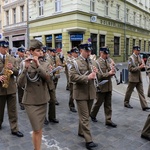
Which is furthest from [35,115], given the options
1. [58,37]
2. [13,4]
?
[13,4]

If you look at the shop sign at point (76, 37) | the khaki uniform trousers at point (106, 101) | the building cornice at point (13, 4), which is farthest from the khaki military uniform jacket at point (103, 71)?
the building cornice at point (13, 4)

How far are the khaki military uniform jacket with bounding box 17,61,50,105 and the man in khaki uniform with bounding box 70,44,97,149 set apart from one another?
2.67 ft

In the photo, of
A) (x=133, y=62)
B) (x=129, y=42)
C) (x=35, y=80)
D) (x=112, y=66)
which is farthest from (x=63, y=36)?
(x=35, y=80)

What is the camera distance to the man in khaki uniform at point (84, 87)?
425 centimetres

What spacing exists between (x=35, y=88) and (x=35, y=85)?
5 cm

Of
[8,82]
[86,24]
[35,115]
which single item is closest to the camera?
[35,115]

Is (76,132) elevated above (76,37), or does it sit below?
below

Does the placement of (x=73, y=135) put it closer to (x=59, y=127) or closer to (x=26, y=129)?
(x=59, y=127)

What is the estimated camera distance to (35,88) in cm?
363

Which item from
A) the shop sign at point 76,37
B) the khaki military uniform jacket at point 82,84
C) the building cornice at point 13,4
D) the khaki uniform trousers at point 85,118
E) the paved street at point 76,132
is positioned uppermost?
the building cornice at point 13,4

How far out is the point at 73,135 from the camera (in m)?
4.87

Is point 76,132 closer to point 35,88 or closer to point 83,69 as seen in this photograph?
point 83,69

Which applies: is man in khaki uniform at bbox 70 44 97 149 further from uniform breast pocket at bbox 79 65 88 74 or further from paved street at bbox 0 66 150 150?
paved street at bbox 0 66 150 150

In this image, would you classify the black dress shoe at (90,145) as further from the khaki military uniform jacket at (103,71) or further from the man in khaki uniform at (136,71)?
the man in khaki uniform at (136,71)
